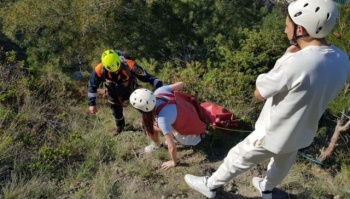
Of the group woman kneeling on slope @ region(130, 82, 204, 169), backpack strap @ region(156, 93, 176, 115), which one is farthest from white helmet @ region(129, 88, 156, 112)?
backpack strap @ region(156, 93, 176, 115)

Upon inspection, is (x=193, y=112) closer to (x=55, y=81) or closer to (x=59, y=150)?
(x=59, y=150)

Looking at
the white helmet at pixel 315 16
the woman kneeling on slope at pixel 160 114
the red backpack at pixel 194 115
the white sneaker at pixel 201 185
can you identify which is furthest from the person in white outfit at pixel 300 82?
the red backpack at pixel 194 115

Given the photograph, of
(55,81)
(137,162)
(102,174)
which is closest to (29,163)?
(102,174)

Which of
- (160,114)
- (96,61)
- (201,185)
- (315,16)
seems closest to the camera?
(315,16)

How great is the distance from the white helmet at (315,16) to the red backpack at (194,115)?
169cm

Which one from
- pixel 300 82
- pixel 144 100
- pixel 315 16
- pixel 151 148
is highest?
pixel 315 16

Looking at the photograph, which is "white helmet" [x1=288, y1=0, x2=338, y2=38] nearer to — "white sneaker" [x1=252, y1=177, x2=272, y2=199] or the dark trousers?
"white sneaker" [x1=252, y1=177, x2=272, y2=199]

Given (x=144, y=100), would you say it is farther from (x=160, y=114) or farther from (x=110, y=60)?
(x=110, y=60)

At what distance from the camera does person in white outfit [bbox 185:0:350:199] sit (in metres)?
2.29

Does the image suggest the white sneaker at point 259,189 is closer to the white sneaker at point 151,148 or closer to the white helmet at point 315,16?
the white sneaker at point 151,148

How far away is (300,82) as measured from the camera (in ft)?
7.57

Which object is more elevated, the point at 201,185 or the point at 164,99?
the point at 164,99

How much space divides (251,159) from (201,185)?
629mm

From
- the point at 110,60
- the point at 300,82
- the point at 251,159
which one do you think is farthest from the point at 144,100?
the point at 300,82
